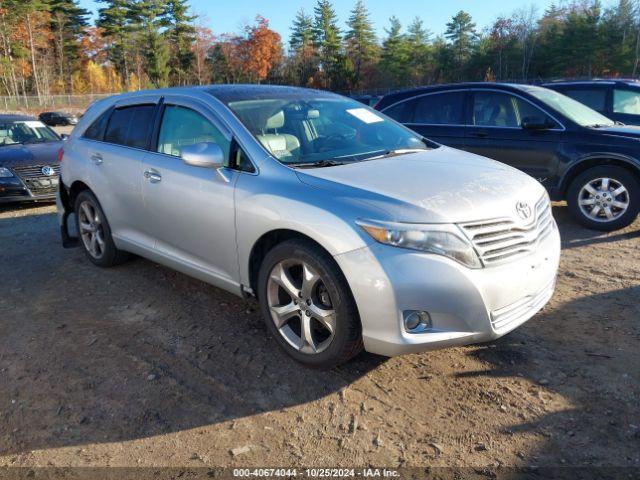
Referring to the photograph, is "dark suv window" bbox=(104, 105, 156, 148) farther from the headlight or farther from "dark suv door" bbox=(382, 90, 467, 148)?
"dark suv door" bbox=(382, 90, 467, 148)

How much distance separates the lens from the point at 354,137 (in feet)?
13.1

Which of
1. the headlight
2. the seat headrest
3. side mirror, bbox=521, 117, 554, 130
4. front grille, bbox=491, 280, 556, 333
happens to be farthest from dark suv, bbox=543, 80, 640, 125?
the headlight

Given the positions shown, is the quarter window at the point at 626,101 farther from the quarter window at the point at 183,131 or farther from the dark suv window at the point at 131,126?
the dark suv window at the point at 131,126

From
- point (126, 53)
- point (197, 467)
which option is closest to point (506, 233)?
point (197, 467)

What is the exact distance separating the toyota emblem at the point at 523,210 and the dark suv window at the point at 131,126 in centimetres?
292

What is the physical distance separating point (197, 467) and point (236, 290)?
135 cm

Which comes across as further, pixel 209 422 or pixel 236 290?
pixel 236 290

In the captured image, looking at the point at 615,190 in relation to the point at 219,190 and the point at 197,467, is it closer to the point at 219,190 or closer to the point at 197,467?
the point at 219,190

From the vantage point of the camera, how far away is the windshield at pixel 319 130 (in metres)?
3.61

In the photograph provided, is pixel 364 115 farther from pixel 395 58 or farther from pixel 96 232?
pixel 395 58

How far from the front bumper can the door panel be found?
1064mm

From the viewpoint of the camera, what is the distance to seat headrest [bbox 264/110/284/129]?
3750mm

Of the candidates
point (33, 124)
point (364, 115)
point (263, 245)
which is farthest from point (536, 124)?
point (33, 124)

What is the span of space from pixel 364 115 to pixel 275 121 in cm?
92
